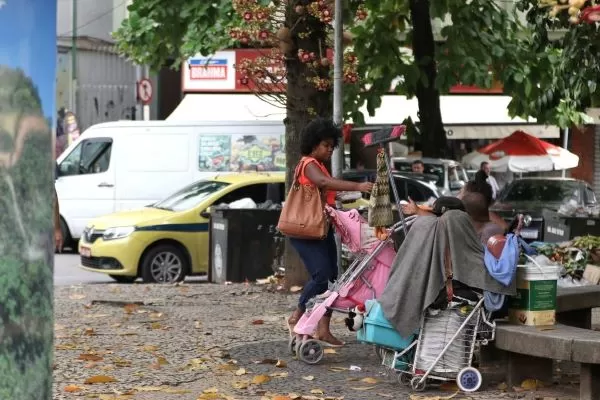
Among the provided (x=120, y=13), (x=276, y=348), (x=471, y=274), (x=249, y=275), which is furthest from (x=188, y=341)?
(x=120, y=13)

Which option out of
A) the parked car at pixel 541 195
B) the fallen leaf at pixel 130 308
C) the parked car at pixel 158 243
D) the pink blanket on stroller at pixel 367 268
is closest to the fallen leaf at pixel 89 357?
the pink blanket on stroller at pixel 367 268

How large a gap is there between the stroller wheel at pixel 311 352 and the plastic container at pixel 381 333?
92cm

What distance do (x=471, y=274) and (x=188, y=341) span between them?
328cm

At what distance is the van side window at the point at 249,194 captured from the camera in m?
18.0

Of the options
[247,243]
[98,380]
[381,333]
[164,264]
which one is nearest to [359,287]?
[381,333]

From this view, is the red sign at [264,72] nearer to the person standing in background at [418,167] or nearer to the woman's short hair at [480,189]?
the woman's short hair at [480,189]

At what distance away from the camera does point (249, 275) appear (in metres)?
16.5

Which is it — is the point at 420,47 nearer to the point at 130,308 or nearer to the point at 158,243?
the point at 158,243

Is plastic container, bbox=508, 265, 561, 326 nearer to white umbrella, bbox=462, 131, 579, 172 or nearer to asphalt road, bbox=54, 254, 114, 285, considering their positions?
asphalt road, bbox=54, 254, 114, 285

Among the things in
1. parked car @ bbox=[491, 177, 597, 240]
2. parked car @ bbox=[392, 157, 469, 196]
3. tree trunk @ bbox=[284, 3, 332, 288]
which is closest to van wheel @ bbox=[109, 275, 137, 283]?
tree trunk @ bbox=[284, 3, 332, 288]

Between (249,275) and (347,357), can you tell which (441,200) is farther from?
(249,275)

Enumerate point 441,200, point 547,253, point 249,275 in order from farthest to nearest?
1. point 249,275
2. point 547,253
3. point 441,200

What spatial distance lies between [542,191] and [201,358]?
14.0 metres

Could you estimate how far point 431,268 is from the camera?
26.7ft
